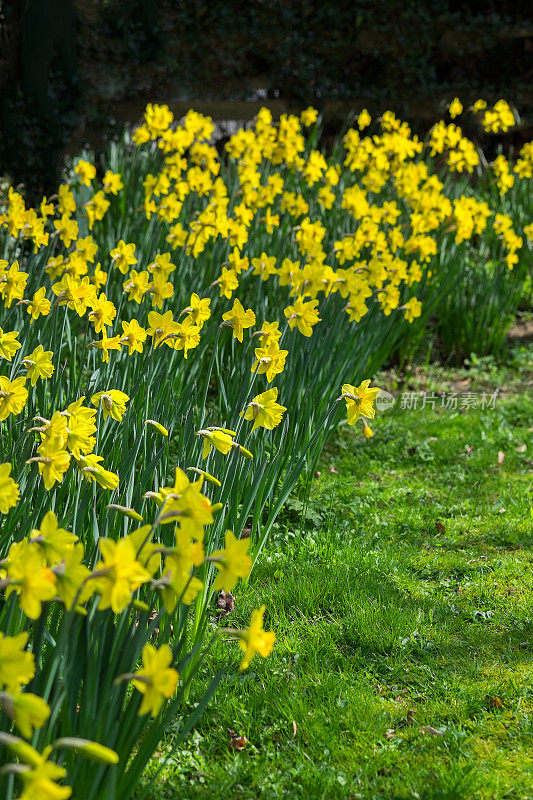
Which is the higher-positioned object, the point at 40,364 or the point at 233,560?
the point at 40,364

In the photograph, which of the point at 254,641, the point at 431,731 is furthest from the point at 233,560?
the point at 431,731

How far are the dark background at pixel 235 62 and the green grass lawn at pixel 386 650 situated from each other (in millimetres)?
3718

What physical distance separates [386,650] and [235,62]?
22.0ft

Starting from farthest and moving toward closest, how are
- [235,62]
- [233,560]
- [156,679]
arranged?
[235,62] → [233,560] → [156,679]

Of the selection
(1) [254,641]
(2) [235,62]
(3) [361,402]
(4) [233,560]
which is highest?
(2) [235,62]

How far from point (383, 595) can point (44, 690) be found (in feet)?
4.39

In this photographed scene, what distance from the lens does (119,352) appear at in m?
2.46

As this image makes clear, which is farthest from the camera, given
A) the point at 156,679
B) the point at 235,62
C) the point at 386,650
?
the point at 235,62

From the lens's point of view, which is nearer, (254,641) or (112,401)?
(254,641)

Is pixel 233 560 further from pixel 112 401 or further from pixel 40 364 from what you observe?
pixel 40 364

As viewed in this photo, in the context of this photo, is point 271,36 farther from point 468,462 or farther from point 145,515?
point 145,515

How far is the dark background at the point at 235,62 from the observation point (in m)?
5.52

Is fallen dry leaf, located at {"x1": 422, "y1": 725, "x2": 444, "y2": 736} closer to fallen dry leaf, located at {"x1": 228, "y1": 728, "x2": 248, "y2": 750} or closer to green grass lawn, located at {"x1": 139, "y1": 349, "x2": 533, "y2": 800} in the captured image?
green grass lawn, located at {"x1": 139, "y1": 349, "x2": 533, "y2": 800}

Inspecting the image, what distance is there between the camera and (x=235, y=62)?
765 centimetres
